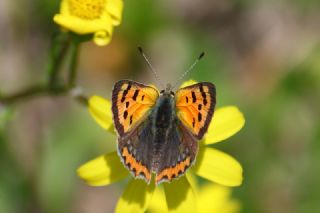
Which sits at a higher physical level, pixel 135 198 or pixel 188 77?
pixel 135 198

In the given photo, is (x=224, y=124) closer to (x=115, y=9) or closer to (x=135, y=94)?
(x=135, y=94)

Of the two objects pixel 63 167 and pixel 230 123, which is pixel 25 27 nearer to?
pixel 63 167

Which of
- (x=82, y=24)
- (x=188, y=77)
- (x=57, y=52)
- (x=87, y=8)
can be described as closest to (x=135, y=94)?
(x=82, y=24)

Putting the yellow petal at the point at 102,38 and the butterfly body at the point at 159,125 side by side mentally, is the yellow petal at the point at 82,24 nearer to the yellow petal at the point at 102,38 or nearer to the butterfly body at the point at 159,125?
the yellow petal at the point at 102,38

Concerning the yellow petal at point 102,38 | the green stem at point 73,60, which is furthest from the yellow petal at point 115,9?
the green stem at point 73,60

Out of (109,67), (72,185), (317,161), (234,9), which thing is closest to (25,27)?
(109,67)

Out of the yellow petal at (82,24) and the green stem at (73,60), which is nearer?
the yellow petal at (82,24)
